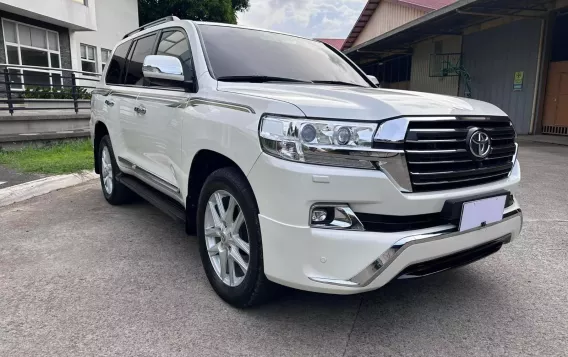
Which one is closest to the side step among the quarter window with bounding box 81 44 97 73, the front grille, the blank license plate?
the front grille

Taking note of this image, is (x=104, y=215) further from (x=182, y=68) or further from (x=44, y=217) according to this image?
(x=182, y=68)

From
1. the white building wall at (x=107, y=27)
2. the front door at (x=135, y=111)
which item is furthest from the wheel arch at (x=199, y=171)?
the white building wall at (x=107, y=27)

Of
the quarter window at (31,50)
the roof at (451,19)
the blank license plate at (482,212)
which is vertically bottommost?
the blank license plate at (482,212)

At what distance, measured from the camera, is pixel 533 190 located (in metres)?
5.96

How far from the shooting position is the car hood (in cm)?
221

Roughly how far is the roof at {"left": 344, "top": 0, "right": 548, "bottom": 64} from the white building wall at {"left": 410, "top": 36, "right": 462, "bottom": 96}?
1.74ft

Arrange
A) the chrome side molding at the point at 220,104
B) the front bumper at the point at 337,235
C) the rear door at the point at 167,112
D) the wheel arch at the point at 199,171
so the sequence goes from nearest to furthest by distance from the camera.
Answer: the front bumper at the point at 337,235 → the chrome side molding at the point at 220,104 → the wheel arch at the point at 199,171 → the rear door at the point at 167,112

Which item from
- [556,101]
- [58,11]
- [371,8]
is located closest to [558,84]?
[556,101]

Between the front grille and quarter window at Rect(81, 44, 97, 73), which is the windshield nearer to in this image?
the front grille

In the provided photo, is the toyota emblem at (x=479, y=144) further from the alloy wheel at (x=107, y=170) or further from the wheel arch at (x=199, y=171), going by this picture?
the alloy wheel at (x=107, y=170)

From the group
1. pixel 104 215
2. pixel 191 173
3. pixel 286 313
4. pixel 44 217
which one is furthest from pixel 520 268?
pixel 44 217

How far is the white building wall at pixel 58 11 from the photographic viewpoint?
42.5ft

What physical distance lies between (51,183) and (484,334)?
18.6 feet

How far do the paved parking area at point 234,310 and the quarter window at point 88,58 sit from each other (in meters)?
16.1
